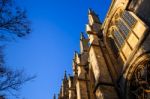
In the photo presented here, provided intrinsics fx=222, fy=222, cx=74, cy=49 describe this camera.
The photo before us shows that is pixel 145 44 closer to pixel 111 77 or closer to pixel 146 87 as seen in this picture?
pixel 146 87

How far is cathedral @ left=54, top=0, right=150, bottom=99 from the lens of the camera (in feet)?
29.0

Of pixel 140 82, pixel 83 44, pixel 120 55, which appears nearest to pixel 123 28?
pixel 120 55

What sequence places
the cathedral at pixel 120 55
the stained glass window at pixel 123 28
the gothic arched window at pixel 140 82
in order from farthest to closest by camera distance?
the stained glass window at pixel 123 28 → the cathedral at pixel 120 55 → the gothic arched window at pixel 140 82

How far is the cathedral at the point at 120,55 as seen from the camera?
8828 millimetres

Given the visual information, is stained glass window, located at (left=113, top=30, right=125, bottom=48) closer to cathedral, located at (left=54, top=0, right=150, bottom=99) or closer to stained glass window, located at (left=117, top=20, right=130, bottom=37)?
cathedral, located at (left=54, top=0, right=150, bottom=99)

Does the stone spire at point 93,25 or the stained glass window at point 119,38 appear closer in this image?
the stained glass window at point 119,38

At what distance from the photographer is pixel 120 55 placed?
1162 cm

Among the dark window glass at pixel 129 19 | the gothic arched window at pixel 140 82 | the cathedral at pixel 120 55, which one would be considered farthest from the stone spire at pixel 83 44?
the gothic arched window at pixel 140 82

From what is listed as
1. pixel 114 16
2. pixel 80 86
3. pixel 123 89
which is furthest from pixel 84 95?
pixel 114 16

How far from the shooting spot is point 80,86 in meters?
13.9

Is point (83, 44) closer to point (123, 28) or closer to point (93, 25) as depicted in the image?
point (93, 25)

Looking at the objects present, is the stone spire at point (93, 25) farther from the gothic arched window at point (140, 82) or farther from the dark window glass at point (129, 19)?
the gothic arched window at point (140, 82)

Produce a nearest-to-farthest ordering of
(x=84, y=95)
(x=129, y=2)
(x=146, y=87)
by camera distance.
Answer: (x=146, y=87), (x=129, y=2), (x=84, y=95)

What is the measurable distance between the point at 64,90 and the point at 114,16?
522 inches
